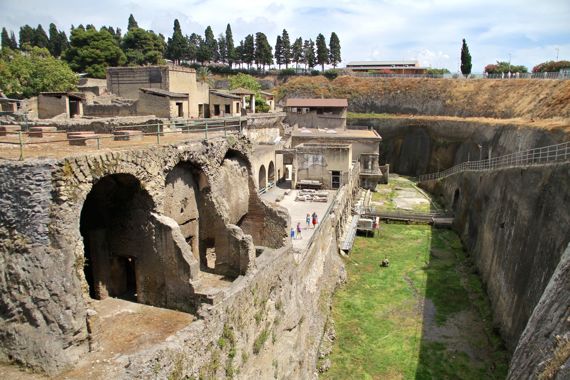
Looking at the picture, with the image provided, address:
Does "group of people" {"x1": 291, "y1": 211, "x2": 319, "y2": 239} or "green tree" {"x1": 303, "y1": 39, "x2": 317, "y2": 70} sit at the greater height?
"green tree" {"x1": 303, "y1": 39, "x2": 317, "y2": 70}

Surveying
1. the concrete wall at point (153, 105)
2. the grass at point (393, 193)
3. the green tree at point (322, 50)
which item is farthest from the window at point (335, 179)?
the green tree at point (322, 50)

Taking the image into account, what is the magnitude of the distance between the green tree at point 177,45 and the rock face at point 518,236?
7499 centimetres

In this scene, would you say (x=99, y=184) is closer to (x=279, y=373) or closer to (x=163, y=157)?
(x=163, y=157)

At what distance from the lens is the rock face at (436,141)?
130 ft

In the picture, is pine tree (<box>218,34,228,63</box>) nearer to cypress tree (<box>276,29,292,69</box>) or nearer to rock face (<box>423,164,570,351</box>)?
cypress tree (<box>276,29,292,69</box>)

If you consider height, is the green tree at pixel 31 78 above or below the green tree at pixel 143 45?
below

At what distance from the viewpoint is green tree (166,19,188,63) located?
91.4m

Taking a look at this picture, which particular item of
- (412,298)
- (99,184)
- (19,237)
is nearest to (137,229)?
(99,184)

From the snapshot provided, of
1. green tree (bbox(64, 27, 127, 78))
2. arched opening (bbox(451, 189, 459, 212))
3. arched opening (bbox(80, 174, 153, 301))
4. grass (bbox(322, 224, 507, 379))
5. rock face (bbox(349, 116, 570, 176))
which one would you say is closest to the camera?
arched opening (bbox(80, 174, 153, 301))

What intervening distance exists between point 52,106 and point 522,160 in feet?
94.4

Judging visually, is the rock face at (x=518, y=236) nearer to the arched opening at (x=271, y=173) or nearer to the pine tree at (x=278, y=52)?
the arched opening at (x=271, y=173)

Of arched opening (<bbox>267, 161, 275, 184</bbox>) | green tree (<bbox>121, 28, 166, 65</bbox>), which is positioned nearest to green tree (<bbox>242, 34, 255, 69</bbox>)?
green tree (<bbox>121, 28, 166, 65</bbox>)

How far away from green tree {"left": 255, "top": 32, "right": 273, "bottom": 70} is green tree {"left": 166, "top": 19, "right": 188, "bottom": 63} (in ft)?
47.3

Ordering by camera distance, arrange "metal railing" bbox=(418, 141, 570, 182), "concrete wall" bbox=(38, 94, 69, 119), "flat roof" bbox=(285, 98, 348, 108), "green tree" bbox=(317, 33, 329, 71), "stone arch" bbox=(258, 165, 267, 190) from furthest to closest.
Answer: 1. "green tree" bbox=(317, 33, 329, 71)
2. "flat roof" bbox=(285, 98, 348, 108)
3. "stone arch" bbox=(258, 165, 267, 190)
4. "concrete wall" bbox=(38, 94, 69, 119)
5. "metal railing" bbox=(418, 141, 570, 182)
